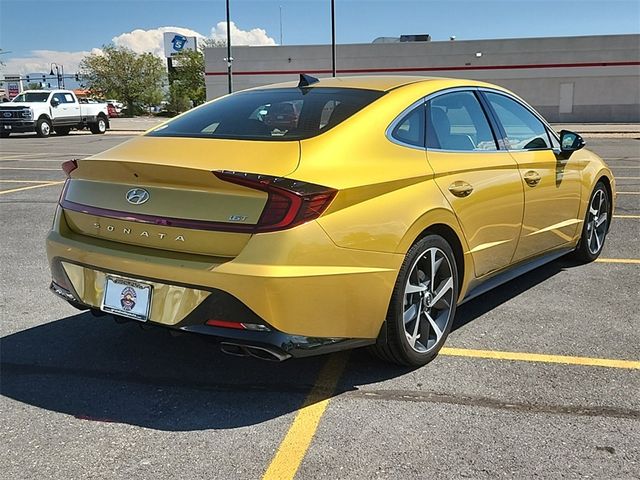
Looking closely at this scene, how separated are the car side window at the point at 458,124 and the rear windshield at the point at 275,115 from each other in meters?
0.42

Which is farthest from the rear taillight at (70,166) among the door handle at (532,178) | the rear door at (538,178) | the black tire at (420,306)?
the door handle at (532,178)

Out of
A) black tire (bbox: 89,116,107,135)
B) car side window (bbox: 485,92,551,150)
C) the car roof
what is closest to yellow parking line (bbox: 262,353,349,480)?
the car roof

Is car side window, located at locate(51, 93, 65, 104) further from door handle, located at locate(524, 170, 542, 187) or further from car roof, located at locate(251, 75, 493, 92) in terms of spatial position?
door handle, located at locate(524, 170, 542, 187)

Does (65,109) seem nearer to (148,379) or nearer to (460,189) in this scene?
(148,379)

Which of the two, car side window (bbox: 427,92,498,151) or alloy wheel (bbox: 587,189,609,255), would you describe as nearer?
car side window (bbox: 427,92,498,151)

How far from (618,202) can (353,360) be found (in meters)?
6.96

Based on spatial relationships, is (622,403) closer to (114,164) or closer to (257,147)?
(257,147)

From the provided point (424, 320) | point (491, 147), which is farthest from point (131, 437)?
point (491, 147)

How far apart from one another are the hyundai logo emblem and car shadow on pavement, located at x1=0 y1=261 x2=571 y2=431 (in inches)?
25.0

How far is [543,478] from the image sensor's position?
8.43 feet

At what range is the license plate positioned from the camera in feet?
10.1

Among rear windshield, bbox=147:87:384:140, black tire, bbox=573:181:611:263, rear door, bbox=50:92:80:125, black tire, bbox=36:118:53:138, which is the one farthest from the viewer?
rear door, bbox=50:92:80:125

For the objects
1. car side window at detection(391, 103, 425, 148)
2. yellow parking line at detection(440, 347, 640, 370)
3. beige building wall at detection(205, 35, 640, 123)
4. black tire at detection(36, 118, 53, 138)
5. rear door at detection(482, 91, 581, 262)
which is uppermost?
beige building wall at detection(205, 35, 640, 123)

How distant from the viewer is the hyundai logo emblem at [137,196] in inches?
123
